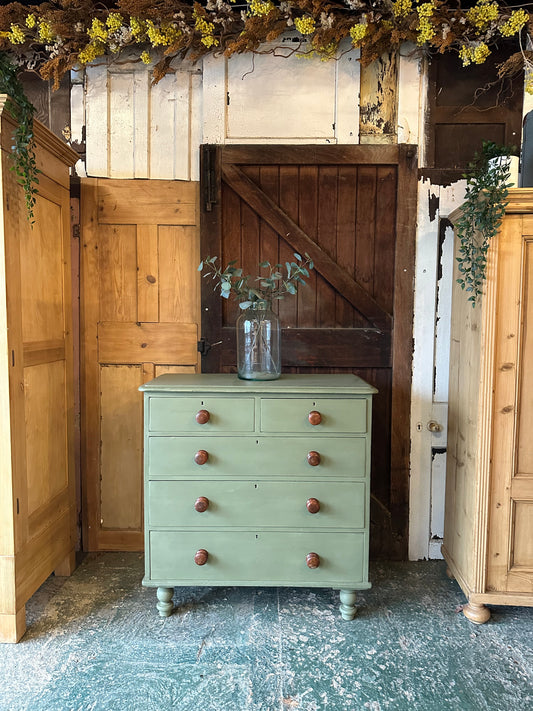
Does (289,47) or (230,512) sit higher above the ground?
(289,47)

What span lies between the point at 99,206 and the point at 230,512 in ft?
5.83

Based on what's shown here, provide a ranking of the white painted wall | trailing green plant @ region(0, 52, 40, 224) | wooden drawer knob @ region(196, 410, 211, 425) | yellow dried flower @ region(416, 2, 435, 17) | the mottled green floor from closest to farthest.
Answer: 1. the mottled green floor
2. trailing green plant @ region(0, 52, 40, 224)
3. wooden drawer knob @ region(196, 410, 211, 425)
4. yellow dried flower @ region(416, 2, 435, 17)
5. the white painted wall

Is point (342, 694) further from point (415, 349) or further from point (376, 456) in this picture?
point (415, 349)

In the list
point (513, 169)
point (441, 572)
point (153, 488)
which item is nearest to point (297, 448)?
point (153, 488)

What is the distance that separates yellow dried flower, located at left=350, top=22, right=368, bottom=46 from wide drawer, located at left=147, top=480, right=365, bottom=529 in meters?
2.14

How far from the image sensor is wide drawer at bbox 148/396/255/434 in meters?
2.01

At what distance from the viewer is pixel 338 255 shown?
2492 mm

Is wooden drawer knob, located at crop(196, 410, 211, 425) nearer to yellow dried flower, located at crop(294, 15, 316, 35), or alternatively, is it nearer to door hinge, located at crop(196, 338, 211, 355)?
Result: door hinge, located at crop(196, 338, 211, 355)

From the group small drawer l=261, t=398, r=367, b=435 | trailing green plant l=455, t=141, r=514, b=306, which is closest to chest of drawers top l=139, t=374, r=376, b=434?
small drawer l=261, t=398, r=367, b=435

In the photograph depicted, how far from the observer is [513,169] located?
206 centimetres

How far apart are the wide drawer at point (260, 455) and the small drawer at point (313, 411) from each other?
5 centimetres

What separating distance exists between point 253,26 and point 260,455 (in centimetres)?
206

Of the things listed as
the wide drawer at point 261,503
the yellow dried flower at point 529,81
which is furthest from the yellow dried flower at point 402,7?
the wide drawer at point 261,503

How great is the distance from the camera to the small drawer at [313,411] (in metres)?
2.00
